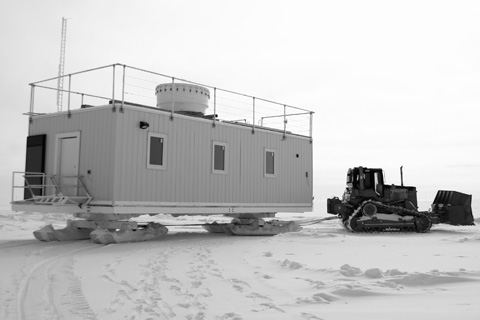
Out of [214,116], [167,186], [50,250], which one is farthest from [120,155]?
[214,116]

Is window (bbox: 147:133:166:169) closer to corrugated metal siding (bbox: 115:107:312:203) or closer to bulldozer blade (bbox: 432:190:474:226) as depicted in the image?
corrugated metal siding (bbox: 115:107:312:203)

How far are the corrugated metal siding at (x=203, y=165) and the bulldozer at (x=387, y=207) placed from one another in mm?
1915

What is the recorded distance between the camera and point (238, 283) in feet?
24.5

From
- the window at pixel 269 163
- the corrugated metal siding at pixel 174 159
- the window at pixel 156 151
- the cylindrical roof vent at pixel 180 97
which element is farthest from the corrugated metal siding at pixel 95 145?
the window at pixel 269 163

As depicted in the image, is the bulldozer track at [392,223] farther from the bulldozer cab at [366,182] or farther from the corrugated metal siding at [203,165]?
the corrugated metal siding at [203,165]

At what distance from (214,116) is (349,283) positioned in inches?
396

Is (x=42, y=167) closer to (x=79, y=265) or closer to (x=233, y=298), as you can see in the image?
(x=79, y=265)

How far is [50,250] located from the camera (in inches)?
474

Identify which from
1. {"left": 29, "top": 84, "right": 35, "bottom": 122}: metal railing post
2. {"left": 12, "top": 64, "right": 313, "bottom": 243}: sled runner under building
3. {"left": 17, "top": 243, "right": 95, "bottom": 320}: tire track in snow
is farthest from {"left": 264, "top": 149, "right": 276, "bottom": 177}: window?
{"left": 17, "top": 243, "right": 95, "bottom": 320}: tire track in snow

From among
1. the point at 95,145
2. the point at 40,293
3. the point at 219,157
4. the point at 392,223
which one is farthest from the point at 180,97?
the point at 40,293

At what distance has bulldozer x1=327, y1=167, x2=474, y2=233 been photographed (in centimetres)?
1927

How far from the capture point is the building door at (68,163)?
14180mm

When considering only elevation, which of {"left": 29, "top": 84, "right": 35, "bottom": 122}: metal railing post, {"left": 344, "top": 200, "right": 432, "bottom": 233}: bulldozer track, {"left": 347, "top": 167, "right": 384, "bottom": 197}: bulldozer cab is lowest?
{"left": 344, "top": 200, "right": 432, "bottom": 233}: bulldozer track

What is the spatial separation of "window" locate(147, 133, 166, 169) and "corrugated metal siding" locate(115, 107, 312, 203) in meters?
0.13
